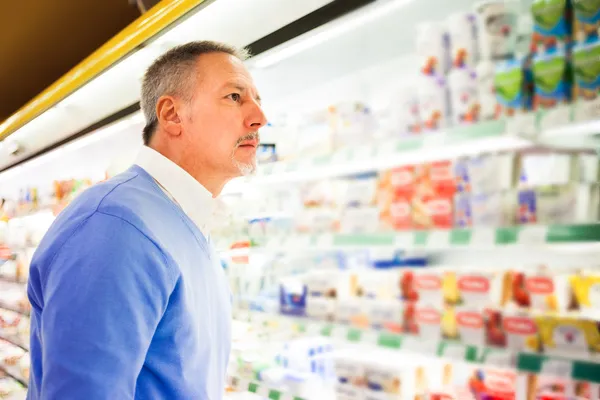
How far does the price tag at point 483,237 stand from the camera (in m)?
1.32

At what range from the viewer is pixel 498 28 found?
148 cm

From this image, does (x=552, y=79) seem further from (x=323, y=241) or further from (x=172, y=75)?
(x=172, y=75)

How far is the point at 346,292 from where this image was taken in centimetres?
191

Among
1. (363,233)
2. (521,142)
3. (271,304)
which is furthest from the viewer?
(271,304)

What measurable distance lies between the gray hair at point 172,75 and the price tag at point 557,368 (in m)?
1.15

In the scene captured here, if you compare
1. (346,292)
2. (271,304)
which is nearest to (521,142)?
(346,292)

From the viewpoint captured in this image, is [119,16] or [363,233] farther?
[119,16]

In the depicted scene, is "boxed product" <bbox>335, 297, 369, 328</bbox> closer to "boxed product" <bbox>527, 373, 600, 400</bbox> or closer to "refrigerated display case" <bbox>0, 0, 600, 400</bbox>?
"refrigerated display case" <bbox>0, 0, 600, 400</bbox>

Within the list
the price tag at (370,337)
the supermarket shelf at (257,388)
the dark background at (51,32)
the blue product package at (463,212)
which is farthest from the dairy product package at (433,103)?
the dark background at (51,32)

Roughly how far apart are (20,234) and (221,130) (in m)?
3.67

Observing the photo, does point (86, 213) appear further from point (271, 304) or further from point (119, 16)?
point (119, 16)

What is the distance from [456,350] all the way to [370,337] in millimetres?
290

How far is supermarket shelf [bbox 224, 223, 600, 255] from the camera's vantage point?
3.87 feet

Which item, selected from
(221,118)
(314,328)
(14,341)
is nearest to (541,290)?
(314,328)
